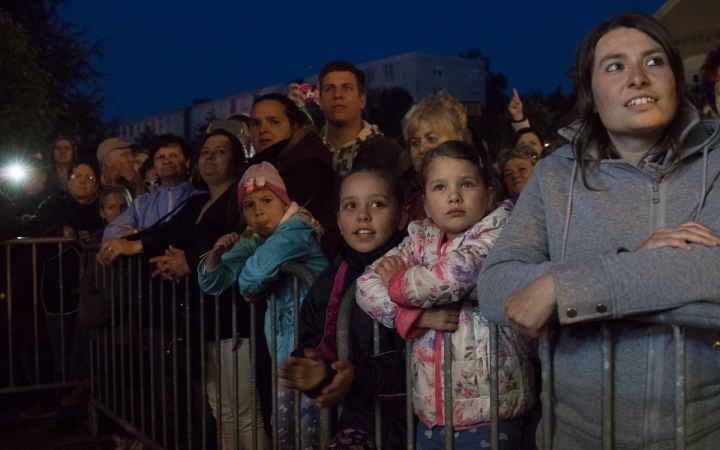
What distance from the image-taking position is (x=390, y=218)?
3.42 meters

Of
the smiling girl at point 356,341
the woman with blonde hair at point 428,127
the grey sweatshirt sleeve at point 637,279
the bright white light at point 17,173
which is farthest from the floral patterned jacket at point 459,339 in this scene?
the bright white light at point 17,173

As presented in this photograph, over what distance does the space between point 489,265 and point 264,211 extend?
6.99ft

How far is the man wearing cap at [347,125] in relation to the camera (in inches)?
196

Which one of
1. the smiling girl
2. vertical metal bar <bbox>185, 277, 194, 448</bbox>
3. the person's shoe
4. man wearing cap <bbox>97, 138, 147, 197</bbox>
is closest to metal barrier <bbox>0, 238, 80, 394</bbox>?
the person's shoe

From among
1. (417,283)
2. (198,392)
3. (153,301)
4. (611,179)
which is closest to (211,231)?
(153,301)

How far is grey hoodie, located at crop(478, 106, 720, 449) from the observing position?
1826 millimetres

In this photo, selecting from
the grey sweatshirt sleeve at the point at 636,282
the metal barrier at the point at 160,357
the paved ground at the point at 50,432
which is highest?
the grey sweatshirt sleeve at the point at 636,282

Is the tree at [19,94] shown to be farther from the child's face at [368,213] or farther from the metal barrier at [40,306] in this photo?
the child's face at [368,213]

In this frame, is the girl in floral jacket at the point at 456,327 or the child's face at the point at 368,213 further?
the child's face at the point at 368,213

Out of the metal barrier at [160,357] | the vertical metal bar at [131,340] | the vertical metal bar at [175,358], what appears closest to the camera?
the metal barrier at [160,357]

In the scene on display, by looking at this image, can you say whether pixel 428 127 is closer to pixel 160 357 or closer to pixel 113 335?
pixel 160 357

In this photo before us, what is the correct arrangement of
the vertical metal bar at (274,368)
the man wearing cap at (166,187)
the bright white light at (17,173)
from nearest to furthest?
the vertical metal bar at (274,368) → the man wearing cap at (166,187) → the bright white light at (17,173)

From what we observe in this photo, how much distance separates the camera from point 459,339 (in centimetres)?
262

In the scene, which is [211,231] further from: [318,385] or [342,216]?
[318,385]
